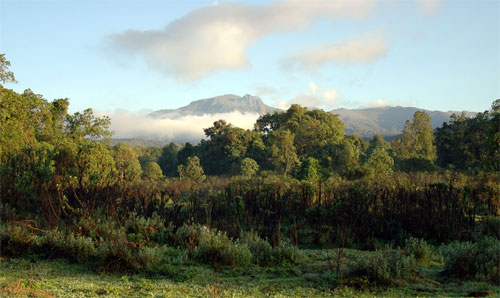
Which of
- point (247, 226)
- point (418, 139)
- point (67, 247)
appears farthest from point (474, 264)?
point (418, 139)

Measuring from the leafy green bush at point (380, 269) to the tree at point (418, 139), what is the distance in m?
35.1

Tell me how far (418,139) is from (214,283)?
40893 mm

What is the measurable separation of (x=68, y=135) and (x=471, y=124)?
97.7ft

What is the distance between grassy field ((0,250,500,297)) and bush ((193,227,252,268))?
16 centimetres

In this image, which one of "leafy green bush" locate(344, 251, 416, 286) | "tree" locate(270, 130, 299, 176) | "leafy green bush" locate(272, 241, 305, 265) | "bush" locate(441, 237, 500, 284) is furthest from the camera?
"tree" locate(270, 130, 299, 176)

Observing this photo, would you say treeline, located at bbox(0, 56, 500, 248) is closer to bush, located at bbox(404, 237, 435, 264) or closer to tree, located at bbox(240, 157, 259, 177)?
bush, located at bbox(404, 237, 435, 264)

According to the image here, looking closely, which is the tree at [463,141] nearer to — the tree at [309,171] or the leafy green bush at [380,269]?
the tree at [309,171]

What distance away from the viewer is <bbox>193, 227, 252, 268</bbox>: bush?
614cm

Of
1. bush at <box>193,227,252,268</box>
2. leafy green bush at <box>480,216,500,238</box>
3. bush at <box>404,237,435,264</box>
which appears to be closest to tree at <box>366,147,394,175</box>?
leafy green bush at <box>480,216,500,238</box>

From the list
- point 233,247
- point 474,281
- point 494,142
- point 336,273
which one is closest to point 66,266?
point 233,247

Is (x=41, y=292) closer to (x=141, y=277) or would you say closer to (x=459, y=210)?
(x=141, y=277)

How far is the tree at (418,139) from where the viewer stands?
4050 cm

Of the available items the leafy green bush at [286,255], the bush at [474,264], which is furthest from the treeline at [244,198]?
the bush at [474,264]

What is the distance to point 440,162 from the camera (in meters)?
33.0
